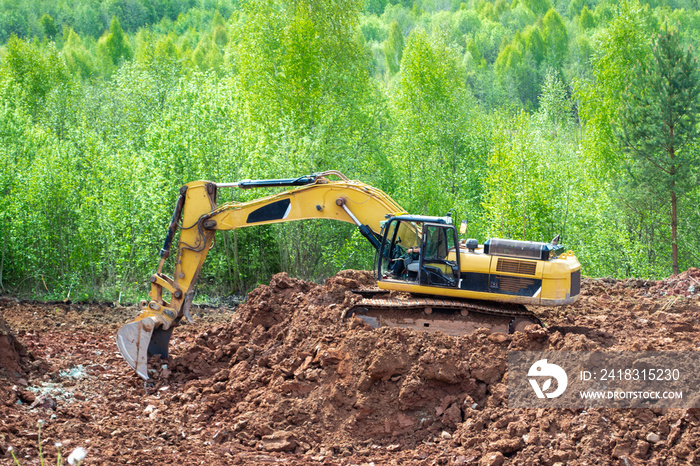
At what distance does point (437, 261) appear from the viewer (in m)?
9.41

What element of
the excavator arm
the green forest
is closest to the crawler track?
the excavator arm

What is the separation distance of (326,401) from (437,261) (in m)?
2.62

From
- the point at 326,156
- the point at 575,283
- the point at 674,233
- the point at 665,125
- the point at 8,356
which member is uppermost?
the point at 665,125

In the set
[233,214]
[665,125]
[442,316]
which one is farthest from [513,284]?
[665,125]

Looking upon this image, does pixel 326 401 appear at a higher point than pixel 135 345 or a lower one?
lower

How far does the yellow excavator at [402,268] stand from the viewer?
938cm

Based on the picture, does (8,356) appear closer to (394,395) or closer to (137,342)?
(137,342)

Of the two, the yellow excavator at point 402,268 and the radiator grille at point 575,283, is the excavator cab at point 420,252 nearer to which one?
the yellow excavator at point 402,268

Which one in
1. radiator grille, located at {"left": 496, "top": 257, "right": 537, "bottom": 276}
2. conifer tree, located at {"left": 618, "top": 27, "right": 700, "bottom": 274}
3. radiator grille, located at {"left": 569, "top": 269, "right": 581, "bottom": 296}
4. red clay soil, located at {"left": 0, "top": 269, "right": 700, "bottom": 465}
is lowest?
red clay soil, located at {"left": 0, "top": 269, "right": 700, "bottom": 465}

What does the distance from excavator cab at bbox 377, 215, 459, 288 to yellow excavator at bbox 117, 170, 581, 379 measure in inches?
0.6

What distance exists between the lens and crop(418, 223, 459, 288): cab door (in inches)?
368

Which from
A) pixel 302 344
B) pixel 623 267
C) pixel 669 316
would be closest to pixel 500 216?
pixel 623 267

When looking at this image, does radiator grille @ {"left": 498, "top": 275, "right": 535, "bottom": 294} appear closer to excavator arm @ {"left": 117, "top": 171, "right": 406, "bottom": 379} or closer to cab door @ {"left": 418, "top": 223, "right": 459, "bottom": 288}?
cab door @ {"left": 418, "top": 223, "right": 459, "bottom": 288}

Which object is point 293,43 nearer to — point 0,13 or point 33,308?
point 33,308
